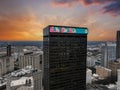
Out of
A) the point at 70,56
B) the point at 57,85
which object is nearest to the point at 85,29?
the point at 70,56

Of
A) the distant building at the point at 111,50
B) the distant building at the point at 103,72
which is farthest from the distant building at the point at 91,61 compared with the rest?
the distant building at the point at 103,72

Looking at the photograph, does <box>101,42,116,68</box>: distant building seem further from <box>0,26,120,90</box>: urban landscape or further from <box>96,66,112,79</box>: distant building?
<box>96,66,112,79</box>: distant building

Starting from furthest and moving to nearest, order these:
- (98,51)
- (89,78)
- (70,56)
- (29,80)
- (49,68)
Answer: (98,51) < (89,78) < (29,80) < (70,56) < (49,68)

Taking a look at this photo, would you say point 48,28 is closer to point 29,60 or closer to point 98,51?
point 29,60

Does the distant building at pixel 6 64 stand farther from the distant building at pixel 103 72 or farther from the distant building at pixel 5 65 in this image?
the distant building at pixel 103 72

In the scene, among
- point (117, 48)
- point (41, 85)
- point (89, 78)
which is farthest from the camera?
point (117, 48)

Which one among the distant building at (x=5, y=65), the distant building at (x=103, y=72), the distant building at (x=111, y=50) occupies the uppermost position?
the distant building at (x=111, y=50)

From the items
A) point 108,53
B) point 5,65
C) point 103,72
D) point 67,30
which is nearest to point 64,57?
point 67,30

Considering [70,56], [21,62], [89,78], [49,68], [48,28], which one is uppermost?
[48,28]
